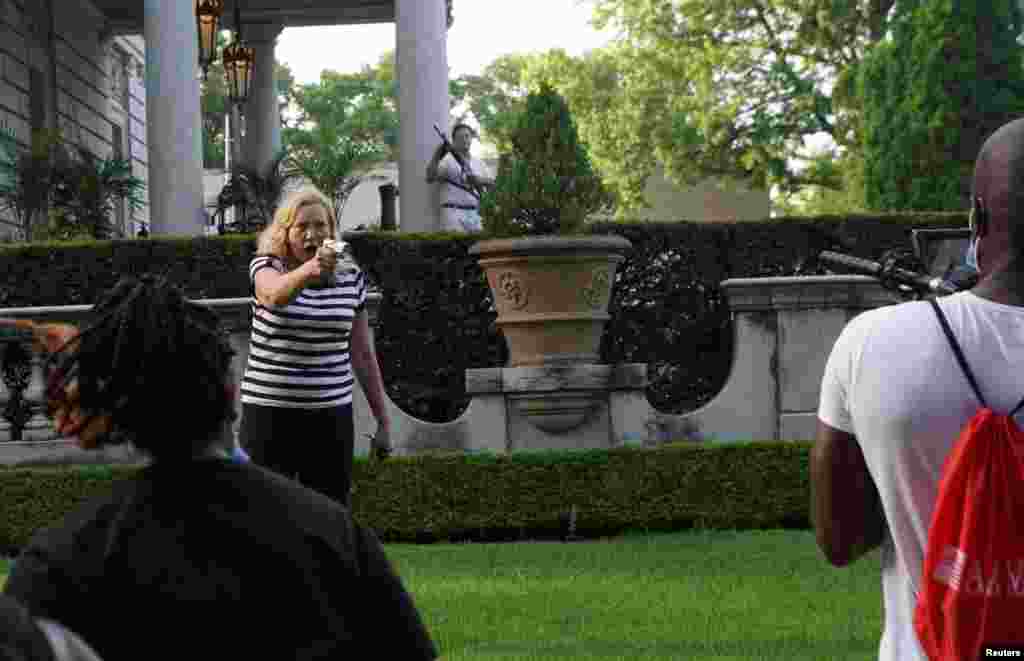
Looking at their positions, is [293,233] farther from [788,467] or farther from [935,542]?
[788,467]

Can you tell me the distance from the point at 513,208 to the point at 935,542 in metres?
10.8

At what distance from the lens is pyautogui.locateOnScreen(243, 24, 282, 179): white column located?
30.3 m

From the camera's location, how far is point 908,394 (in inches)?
117

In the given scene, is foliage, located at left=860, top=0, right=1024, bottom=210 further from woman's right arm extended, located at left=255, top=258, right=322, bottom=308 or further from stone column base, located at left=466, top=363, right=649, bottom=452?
woman's right arm extended, located at left=255, top=258, right=322, bottom=308

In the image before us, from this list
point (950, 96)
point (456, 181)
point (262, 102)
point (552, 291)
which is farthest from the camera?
point (950, 96)

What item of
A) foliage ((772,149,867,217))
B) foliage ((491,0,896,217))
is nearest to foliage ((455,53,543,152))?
foliage ((772,149,867,217))

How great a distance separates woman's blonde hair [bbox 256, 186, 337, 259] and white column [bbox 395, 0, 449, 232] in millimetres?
13287

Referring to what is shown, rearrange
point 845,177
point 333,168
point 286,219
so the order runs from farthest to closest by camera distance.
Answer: point 845,177 → point 333,168 → point 286,219

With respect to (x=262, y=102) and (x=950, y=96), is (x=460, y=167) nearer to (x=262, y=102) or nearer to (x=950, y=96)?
(x=262, y=102)

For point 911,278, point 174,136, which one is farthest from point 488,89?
point 911,278

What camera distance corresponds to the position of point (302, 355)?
23.9 feet

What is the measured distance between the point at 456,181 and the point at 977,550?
17.8 meters

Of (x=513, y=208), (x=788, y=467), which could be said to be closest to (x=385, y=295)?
(x=513, y=208)

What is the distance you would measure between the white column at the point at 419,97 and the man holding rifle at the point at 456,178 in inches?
7.5
